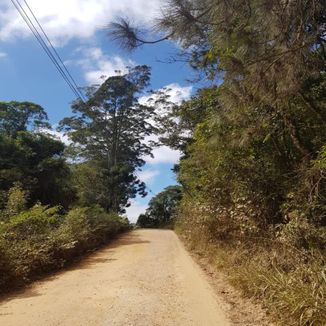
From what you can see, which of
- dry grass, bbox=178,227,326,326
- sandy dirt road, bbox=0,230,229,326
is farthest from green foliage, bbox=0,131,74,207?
dry grass, bbox=178,227,326,326

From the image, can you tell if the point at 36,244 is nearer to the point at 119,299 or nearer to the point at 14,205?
the point at 14,205

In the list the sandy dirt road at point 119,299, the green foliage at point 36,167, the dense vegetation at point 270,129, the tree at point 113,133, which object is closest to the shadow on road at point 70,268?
the sandy dirt road at point 119,299

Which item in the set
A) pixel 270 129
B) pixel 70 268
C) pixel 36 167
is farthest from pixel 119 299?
pixel 36 167

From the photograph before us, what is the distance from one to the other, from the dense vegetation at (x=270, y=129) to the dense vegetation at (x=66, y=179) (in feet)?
13.9

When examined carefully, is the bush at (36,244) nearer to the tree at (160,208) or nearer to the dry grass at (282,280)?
the dry grass at (282,280)

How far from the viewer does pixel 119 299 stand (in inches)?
256

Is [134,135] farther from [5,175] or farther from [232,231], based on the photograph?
[232,231]

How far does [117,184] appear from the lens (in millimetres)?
33188

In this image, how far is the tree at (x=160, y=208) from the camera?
4577 cm

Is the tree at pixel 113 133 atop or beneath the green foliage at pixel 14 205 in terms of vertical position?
atop

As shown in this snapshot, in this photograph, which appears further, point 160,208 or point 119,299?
point 160,208

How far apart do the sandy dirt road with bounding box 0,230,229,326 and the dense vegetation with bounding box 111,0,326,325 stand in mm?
840

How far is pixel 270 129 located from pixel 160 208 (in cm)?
3875

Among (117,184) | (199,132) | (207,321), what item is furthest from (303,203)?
(117,184)
